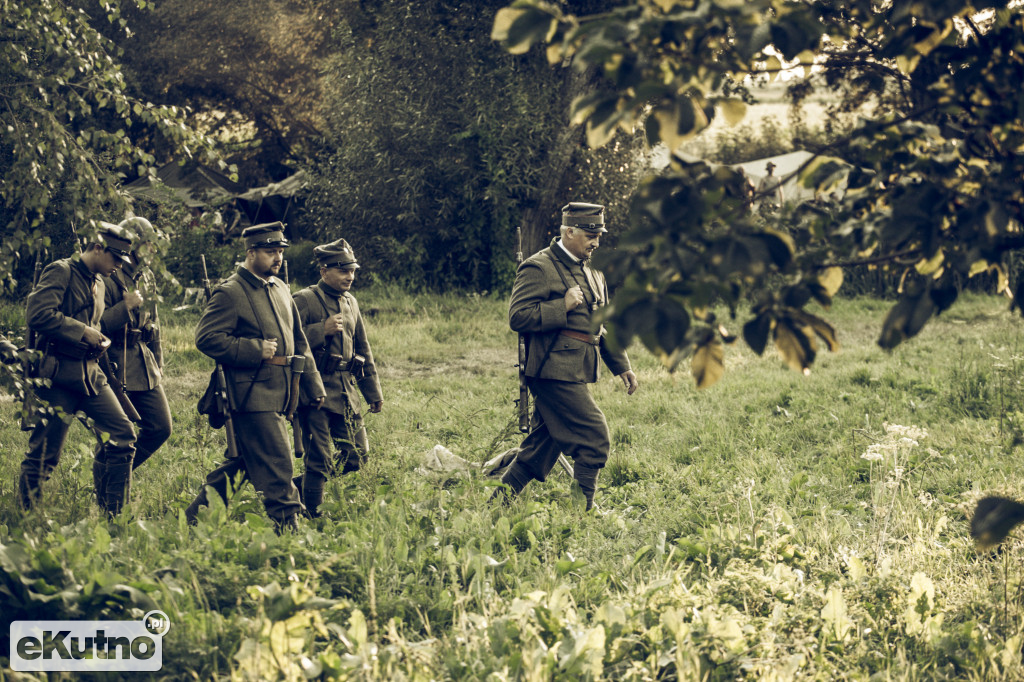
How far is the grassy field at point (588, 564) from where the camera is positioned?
320 centimetres

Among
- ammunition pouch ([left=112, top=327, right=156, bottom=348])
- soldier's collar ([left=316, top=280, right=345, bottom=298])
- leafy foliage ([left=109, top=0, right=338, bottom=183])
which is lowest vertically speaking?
ammunition pouch ([left=112, top=327, right=156, bottom=348])

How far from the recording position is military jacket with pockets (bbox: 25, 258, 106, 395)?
528 cm

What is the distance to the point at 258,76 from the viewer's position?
27.0 metres

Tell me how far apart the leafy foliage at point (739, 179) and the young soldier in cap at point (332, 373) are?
4.14m

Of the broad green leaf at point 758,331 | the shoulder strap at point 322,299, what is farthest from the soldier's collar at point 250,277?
the broad green leaf at point 758,331

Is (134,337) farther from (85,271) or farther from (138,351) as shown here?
(85,271)

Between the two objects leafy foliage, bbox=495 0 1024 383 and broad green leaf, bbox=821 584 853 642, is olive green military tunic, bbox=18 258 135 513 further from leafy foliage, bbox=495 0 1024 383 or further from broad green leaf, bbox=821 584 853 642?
leafy foliage, bbox=495 0 1024 383

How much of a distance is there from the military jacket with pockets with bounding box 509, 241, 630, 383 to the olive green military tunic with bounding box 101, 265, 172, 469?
2.45 meters

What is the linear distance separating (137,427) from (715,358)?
525 cm

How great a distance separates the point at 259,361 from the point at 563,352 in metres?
1.87

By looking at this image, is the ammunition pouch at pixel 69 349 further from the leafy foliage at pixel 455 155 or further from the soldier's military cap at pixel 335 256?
the leafy foliage at pixel 455 155

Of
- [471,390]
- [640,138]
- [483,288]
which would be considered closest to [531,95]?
[640,138]

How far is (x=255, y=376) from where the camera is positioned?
517 cm

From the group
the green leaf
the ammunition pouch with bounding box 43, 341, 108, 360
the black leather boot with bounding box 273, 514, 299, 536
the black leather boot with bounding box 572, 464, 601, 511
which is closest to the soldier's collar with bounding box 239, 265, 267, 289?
the ammunition pouch with bounding box 43, 341, 108, 360
